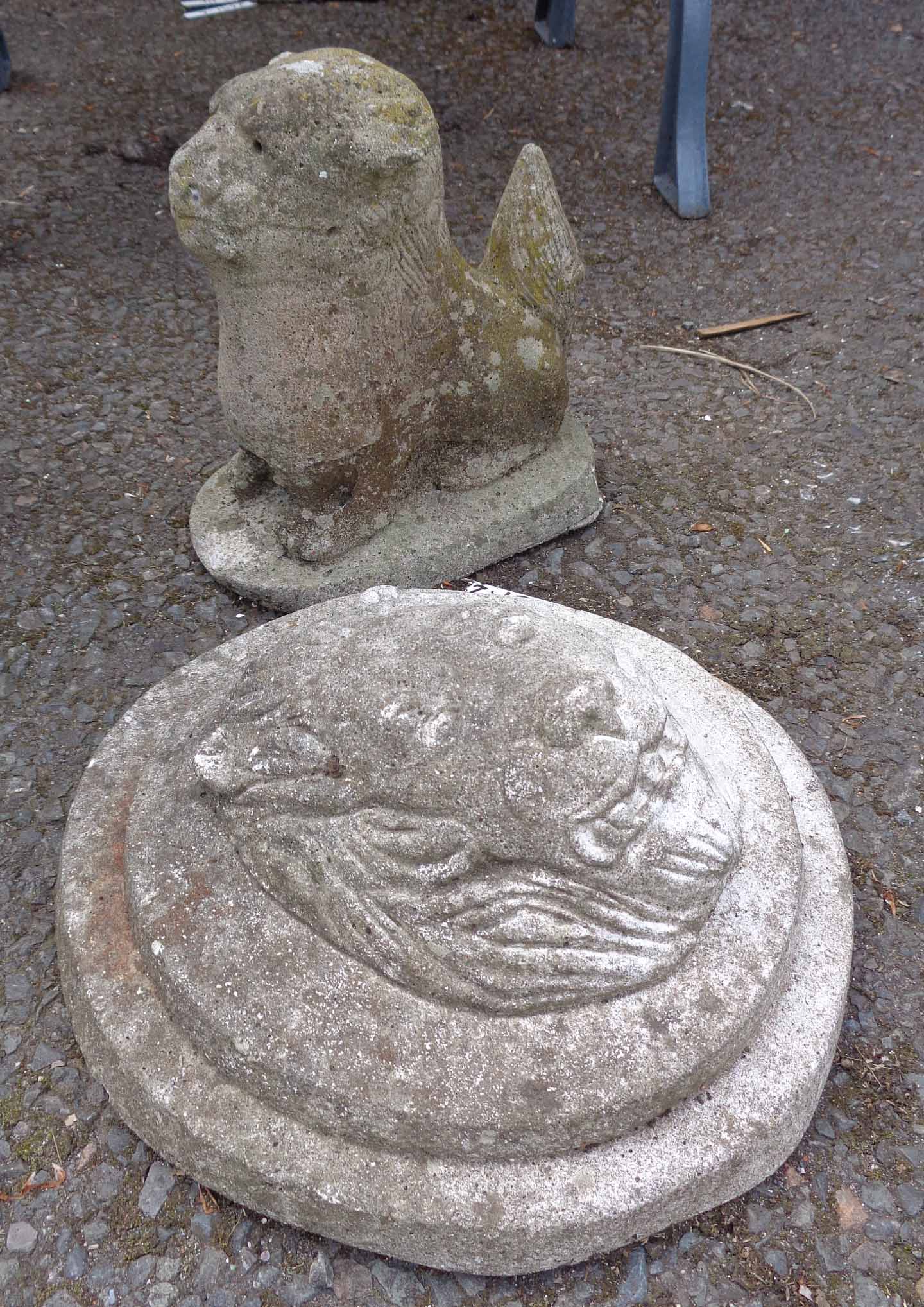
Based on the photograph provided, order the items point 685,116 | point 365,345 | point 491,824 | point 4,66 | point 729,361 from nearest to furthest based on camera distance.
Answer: point 491,824
point 365,345
point 729,361
point 685,116
point 4,66

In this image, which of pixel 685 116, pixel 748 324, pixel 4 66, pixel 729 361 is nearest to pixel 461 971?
pixel 729 361

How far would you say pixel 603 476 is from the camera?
3.69m

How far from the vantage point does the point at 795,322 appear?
4.36 m

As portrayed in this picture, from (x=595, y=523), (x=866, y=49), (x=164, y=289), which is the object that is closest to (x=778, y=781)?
(x=595, y=523)

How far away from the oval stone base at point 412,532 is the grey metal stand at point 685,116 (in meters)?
2.17

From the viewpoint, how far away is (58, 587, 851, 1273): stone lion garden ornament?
5.75 ft

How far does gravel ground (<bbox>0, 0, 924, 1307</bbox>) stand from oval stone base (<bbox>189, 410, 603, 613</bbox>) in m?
0.11

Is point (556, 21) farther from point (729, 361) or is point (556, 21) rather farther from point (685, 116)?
point (729, 361)

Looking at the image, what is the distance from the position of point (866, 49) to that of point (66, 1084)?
6.43 m

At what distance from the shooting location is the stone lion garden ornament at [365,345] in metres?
2.49

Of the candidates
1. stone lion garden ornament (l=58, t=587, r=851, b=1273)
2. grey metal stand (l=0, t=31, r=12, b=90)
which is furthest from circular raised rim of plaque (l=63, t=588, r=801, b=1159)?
grey metal stand (l=0, t=31, r=12, b=90)

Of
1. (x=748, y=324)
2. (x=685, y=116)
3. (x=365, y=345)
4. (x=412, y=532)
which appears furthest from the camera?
(x=685, y=116)

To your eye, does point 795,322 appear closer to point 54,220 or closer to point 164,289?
point 164,289

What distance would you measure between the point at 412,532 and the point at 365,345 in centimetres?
57
